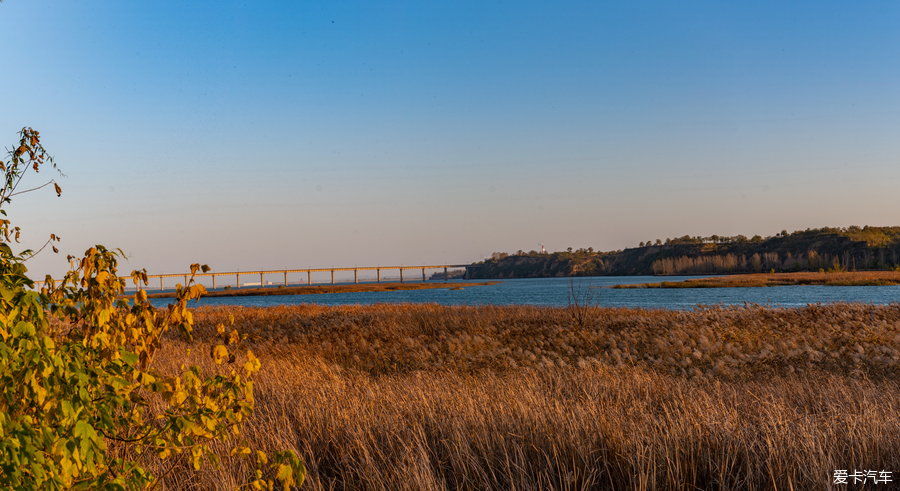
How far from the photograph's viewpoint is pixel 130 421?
12.3ft

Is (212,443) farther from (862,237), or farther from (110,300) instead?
(862,237)

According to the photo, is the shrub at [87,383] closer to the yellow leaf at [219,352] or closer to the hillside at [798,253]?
the yellow leaf at [219,352]

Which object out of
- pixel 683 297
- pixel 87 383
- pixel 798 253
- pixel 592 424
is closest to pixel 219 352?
pixel 87 383

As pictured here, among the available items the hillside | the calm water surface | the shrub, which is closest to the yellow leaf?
the shrub

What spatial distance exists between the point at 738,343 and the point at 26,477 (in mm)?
14770

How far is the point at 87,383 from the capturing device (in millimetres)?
2824

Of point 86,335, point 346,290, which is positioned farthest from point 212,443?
point 346,290

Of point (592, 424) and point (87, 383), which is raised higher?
point (87, 383)

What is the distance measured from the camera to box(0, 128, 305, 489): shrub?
2.42 meters

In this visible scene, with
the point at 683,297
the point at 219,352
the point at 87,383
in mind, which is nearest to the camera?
the point at 87,383

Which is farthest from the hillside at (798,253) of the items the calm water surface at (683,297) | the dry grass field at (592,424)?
the dry grass field at (592,424)

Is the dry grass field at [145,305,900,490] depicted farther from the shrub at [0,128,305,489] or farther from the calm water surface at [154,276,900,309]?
the calm water surface at [154,276,900,309]

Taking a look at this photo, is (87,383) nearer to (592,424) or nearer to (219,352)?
(219,352)

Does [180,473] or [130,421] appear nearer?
[130,421]
